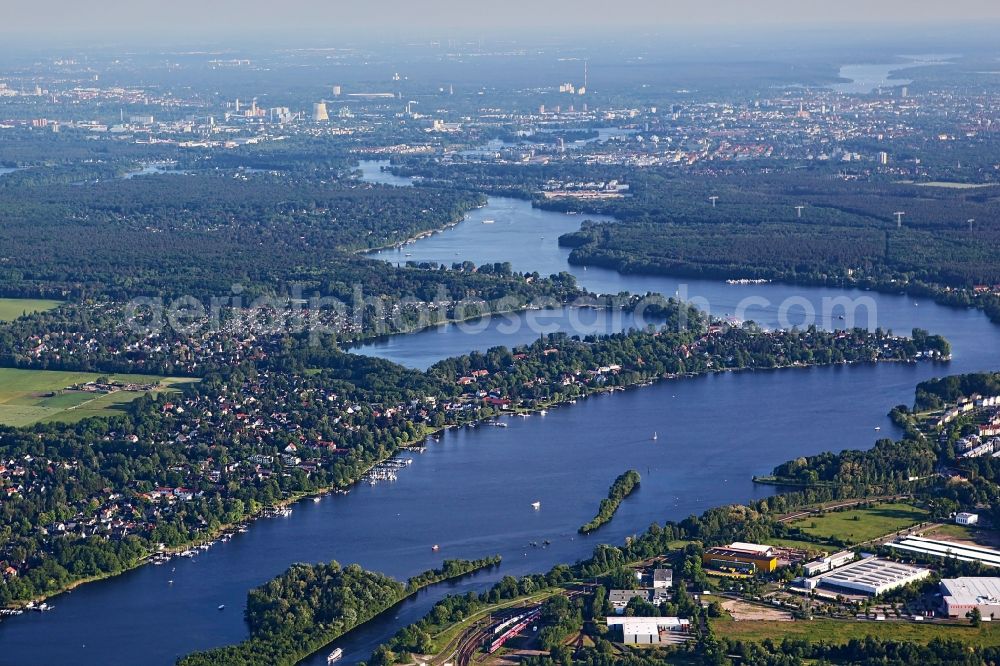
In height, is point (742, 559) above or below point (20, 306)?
above

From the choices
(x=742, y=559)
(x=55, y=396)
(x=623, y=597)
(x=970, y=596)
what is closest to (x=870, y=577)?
(x=970, y=596)

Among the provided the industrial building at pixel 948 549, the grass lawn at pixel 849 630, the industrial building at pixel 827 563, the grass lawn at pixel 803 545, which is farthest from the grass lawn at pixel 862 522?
the grass lawn at pixel 849 630

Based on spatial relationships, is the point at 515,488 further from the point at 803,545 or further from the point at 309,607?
the point at 309,607

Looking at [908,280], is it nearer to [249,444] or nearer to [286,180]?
[249,444]

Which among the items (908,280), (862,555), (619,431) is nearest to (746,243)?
(908,280)

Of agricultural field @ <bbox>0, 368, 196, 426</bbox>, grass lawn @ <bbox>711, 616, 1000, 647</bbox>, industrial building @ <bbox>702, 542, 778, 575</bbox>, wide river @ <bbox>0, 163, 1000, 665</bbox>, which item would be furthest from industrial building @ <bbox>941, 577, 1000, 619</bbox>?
agricultural field @ <bbox>0, 368, 196, 426</bbox>
